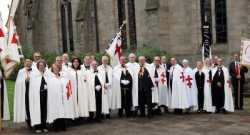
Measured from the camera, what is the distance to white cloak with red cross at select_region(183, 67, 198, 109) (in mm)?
15453

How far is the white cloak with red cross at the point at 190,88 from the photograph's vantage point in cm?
1545

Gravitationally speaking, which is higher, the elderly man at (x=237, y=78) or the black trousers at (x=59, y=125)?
the elderly man at (x=237, y=78)

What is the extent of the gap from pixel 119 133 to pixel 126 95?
2.74 m

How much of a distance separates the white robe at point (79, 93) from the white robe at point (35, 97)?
3.75 feet

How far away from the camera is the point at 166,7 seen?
79.3 feet

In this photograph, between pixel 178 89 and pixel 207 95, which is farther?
pixel 207 95

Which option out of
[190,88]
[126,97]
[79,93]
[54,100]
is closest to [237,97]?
[190,88]

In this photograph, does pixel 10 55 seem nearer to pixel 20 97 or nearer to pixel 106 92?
pixel 20 97

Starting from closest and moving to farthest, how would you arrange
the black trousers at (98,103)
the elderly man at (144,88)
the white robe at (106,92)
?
the black trousers at (98,103)
the white robe at (106,92)
the elderly man at (144,88)

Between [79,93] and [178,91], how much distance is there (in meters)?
3.50

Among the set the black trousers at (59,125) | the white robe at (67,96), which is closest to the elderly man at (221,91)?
the white robe at (67,96)

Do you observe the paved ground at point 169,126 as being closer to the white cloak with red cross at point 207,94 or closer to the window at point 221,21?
the white cloak with red cross at point 207,94

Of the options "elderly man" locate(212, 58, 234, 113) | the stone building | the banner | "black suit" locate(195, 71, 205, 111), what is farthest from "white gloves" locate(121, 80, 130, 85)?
the stone building

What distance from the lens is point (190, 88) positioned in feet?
50.9
